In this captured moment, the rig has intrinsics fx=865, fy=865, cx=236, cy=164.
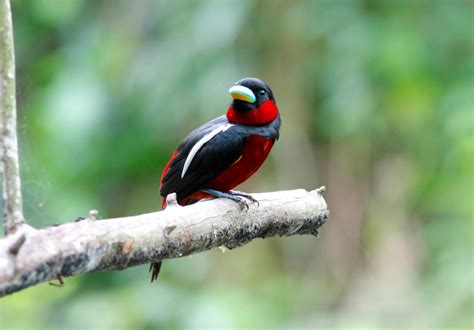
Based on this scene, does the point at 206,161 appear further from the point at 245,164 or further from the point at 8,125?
the point at 8,125

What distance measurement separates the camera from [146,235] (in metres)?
2.51

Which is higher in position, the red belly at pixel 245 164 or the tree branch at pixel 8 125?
the tree branch at pixel 8 125

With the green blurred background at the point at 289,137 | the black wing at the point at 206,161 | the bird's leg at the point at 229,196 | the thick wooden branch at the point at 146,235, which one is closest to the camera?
the thick wooden branch at the point at 146,235

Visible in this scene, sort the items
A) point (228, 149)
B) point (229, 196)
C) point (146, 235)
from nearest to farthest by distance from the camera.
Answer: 1. point (146, 235)
2. point (229, 196)
3. point (228, 149)

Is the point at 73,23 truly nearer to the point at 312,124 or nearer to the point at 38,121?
the point at 38,121

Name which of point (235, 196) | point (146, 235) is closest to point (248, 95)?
point (235, 196)

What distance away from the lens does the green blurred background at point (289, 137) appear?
17.5 ft

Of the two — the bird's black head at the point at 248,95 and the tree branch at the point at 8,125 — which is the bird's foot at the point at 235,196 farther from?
the tree branch at the point at 8,125

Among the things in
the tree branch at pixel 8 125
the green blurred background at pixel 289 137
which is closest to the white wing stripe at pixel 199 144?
the tree branch at pixel 8 125

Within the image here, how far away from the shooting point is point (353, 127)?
19.5ft

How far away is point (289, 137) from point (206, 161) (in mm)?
2758

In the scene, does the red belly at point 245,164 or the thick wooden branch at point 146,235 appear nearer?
the thick wooden branch at point 146,235

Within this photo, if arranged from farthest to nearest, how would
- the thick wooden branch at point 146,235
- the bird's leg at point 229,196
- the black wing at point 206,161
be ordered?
the black wing at point 206,161 < the bird's leg at point 229,196 < the thick wooden branch at point 146,235

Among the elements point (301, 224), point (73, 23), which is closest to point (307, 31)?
point (73, 23)
